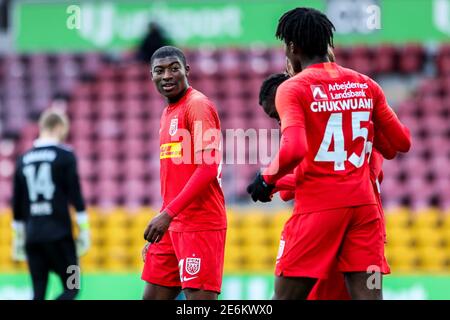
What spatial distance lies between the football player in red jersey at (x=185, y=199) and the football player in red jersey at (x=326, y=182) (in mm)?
531

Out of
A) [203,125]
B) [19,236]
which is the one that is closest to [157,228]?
[203,125]

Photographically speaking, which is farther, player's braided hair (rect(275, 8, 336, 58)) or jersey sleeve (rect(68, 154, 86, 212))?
jersey sleeve (rect(68, 154, 86, 212))

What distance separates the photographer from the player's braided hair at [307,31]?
465cm

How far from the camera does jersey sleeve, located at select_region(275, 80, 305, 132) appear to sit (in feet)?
14.5

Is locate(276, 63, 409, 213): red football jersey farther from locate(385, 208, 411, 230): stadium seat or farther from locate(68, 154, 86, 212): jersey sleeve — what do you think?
locate(385, 208, 411, 230): stadium seat

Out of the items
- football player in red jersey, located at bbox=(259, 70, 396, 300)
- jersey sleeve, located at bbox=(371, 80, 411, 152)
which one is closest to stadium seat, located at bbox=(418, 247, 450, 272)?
football player in red jersey, located at bbox=(259, 70, 396, 300)

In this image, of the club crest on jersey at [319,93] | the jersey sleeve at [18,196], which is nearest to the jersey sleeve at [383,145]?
the club crest on jersey at [319,93]

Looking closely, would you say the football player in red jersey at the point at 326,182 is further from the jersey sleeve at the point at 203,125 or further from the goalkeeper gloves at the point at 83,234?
the goalkeeper gloves at the point at 83,234

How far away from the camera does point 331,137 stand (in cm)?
455

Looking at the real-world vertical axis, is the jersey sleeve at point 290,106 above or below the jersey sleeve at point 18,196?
above

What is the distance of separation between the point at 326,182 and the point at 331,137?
0.73ft

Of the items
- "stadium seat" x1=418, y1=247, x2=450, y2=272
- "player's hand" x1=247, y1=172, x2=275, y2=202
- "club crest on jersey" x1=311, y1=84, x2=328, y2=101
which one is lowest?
"stadium seat" x1=418, y1=247, x2=450, y2=272

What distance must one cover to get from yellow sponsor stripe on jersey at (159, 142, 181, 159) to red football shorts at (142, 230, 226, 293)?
440 millimetres

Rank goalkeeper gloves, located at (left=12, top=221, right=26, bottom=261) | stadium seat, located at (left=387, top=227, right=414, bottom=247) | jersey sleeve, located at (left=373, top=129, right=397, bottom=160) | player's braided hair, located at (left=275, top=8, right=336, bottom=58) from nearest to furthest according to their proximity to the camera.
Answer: player's braided hair, located at (left=275, top=8, right=336, bottom=58) → jersey sleeve, located at (left=373, top=129, right=397, bottom=160) → goalkeeper gloves, located at (left=12, top=221, right=26, bottom=261) → stadium seat, located at (left=387, top=227, right=414, bottom=247)
